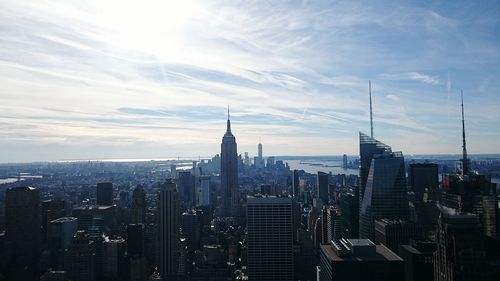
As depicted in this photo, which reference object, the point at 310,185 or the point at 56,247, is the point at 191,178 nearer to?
the point at 310,185

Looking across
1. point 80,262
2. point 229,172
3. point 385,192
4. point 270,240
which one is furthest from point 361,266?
point 229,172

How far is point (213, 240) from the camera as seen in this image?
30.7 meters

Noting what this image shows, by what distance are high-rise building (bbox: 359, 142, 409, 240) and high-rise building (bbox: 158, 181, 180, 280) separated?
35.5ft

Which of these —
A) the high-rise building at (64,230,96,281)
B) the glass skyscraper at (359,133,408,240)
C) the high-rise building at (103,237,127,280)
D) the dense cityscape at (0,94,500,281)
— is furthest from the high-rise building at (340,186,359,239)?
the high-rise building at (64,230,96,281)

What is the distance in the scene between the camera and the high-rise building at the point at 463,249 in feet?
34.7

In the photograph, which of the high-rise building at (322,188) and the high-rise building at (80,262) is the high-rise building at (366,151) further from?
the high-rise building at (322,188)

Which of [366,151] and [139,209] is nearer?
[366,151]

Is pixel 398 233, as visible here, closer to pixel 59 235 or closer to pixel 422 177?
pixel 422 177

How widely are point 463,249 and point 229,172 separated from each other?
4473 centimetres

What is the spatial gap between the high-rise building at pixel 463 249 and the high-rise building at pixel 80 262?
696 inches

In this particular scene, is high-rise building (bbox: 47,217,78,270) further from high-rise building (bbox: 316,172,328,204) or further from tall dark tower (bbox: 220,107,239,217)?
high-rise building (bbox: 316,172,328,204)

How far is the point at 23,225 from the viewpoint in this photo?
2873 cm

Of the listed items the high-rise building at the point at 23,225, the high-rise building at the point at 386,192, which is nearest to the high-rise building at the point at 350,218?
the high-rise building at the point at 386,192

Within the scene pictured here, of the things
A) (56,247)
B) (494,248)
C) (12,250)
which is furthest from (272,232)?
(12,250)
